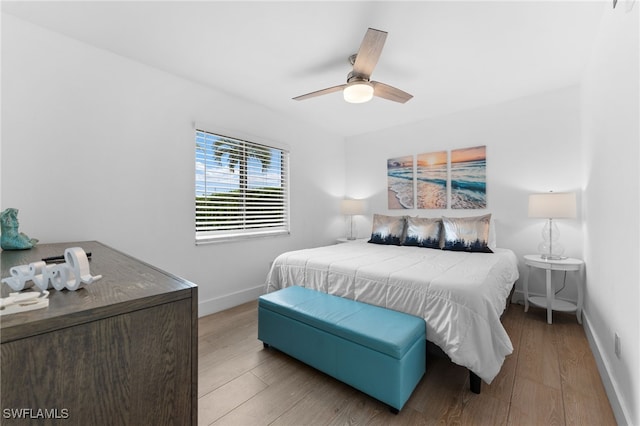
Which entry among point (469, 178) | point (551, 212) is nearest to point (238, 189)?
point (469, 178)

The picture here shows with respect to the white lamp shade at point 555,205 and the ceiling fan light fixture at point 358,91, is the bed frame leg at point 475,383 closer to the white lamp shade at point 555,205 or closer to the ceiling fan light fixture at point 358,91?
the white lamp shade at point 555,205

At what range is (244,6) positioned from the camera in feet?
5.94

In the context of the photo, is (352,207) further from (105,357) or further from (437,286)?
(105,357)

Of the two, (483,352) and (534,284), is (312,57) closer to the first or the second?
(483,352)

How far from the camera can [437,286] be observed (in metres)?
1.76

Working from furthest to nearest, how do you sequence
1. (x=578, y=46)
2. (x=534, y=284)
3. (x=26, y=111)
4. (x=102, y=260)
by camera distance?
(x=534, y=284)
(x=578, y=46)
(x=26, y=111)
(x=102, y=260)

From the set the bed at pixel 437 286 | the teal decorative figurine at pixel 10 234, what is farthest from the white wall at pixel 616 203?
the teal decorative figurine at pixel 10 234

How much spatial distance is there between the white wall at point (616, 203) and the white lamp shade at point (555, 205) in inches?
16.0

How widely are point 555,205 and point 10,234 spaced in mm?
4293

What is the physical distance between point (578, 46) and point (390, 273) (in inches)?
94.8

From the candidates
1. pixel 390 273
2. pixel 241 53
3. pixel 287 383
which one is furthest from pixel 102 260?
pixel 241 53

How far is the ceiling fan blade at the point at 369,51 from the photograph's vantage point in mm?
1754

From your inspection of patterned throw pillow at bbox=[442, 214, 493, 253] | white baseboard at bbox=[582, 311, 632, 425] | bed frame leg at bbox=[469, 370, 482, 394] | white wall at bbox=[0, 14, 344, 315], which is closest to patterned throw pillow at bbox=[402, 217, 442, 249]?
patterned throw pillow at bbox=[442, 214, 493, 253]

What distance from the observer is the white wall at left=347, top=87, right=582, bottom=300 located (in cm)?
299
